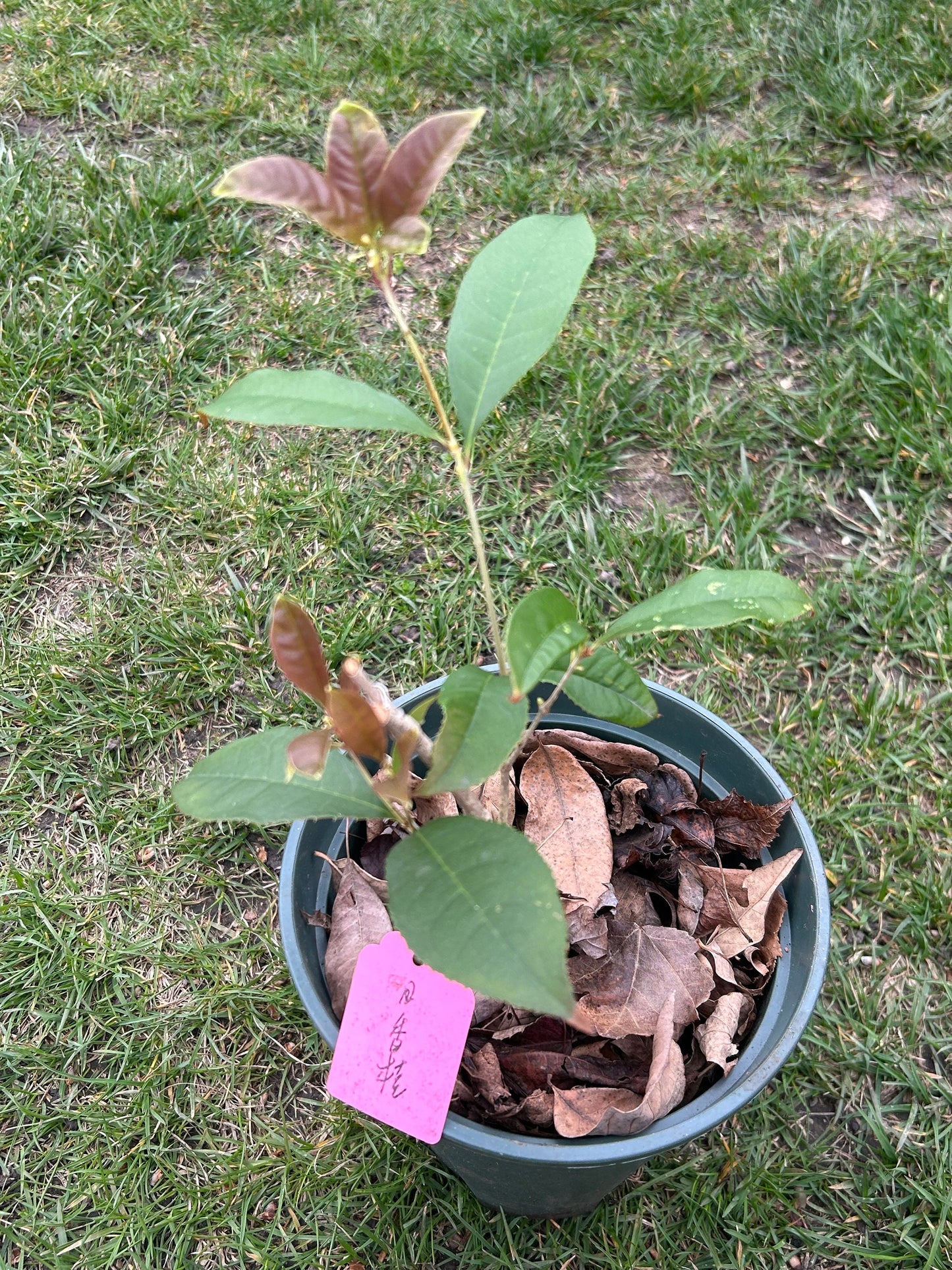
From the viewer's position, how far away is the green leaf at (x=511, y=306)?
81 centimetres

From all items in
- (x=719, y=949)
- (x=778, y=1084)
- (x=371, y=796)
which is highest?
(x=371, y=796)

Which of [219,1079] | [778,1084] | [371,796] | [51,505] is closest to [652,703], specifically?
[371,796]

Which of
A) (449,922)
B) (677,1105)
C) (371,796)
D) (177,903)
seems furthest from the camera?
(177,903)

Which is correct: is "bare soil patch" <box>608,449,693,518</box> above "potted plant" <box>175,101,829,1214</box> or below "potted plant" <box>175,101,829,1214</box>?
below

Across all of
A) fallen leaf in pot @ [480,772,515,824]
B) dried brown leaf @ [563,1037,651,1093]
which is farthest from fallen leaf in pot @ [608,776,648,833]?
dried brown leaf @ [563,1037,651,1093]

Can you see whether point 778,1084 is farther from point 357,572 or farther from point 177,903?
point 357,572

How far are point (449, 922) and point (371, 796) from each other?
153mm

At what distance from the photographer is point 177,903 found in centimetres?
150

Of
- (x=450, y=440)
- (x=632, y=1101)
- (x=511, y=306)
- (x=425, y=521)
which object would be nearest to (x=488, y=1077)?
(x=632, y=1101)

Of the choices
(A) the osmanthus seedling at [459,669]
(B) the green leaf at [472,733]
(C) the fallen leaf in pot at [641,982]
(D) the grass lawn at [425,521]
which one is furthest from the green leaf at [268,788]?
(D) the grass lawn at [425,521]

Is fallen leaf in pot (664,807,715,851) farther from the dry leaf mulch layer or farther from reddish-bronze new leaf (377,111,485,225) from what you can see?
reddish-bronze new leaf (377,111,485,225)

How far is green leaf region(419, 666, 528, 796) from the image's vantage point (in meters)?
0.67

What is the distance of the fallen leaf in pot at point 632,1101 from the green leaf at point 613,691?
33 centimetres

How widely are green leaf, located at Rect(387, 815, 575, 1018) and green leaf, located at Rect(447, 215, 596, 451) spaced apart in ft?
1.06
